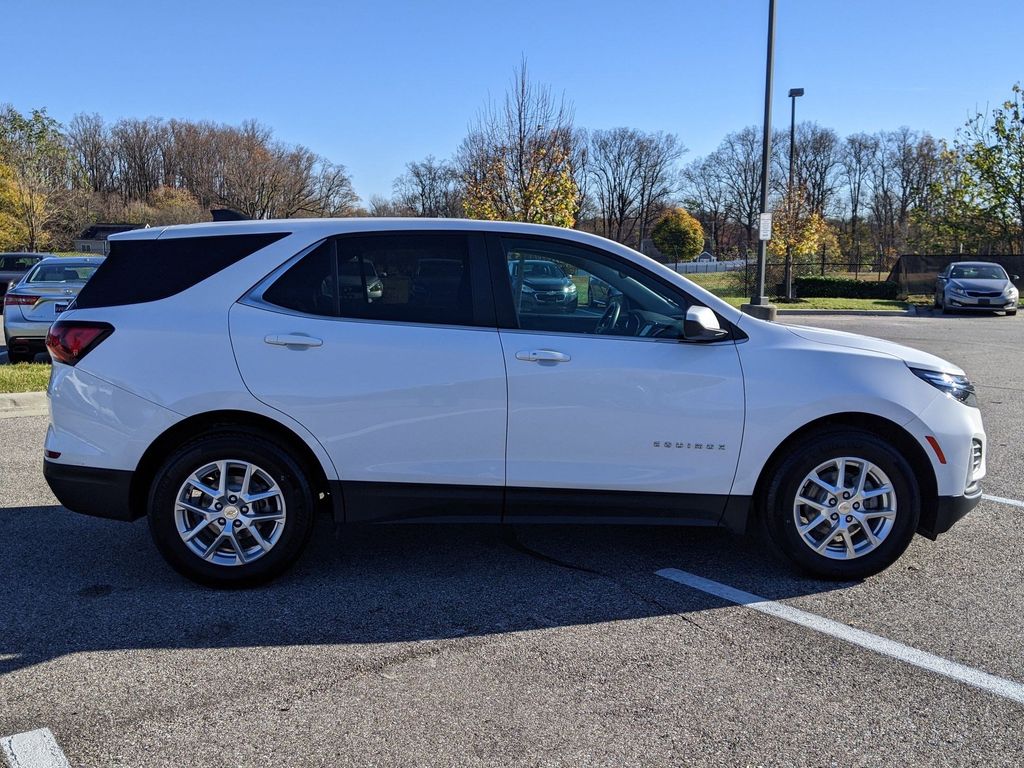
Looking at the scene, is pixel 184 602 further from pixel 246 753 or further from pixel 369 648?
pixel 246 753

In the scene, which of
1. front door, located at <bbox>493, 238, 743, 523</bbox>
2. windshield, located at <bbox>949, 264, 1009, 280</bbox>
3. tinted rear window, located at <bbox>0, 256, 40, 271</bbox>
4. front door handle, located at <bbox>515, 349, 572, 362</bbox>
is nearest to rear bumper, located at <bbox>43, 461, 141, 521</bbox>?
front door, located at <bbox>493, 238, 743, 523</bbox>

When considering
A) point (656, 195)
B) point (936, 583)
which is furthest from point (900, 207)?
point (936, 583)

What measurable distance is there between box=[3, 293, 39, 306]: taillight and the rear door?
9.22 m

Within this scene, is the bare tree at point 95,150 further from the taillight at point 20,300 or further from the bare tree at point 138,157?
the taillight at point 20,300

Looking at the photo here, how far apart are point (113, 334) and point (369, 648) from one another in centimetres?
193

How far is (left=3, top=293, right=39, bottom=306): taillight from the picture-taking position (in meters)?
11.9

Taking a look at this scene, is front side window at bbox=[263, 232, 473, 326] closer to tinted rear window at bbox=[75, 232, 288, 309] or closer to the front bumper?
tinted rear window at bbox=[75, 232, 288, 309]

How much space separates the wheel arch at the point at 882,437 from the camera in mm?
4379

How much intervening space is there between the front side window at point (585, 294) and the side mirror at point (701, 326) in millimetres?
121

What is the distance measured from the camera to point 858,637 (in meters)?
3.79

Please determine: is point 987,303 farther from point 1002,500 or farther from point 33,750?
point 33,750

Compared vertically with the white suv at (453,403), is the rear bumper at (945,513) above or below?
below

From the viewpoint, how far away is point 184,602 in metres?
4.15

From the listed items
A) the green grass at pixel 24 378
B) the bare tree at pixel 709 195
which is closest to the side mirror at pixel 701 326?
the green grass at pixel 24 378
